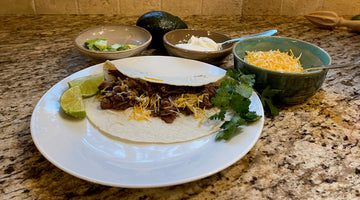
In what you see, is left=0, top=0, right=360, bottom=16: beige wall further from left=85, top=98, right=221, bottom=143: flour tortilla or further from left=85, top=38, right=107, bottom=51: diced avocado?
left=85, top=98, right=221, bottom=143: flour tortilla

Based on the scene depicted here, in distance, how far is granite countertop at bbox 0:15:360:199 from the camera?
3.22 ft

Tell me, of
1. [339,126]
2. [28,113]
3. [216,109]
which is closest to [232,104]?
[216,109]

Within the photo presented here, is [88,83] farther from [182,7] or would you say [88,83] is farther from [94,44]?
[182,7]

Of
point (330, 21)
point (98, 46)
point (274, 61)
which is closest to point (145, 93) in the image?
point (98, 46)

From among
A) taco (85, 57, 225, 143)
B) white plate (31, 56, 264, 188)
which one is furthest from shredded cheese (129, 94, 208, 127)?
white plate (31, 56, 264, 188)

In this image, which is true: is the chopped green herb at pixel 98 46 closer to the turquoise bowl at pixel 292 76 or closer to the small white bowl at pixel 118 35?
the small white bowl at pixel 118 35

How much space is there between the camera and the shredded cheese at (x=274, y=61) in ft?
4.78

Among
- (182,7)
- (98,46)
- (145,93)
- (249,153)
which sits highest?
(182,7)

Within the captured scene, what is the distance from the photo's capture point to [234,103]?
4.26 ft

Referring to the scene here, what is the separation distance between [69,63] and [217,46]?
3.36 ft

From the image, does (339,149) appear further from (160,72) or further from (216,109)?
(160,72)

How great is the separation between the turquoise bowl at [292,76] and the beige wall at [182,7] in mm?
1406

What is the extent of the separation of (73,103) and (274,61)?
3.44 feet

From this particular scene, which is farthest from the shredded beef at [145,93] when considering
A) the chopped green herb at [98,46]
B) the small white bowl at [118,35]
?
the small white bowl at [118,35]
